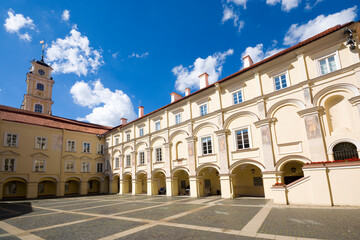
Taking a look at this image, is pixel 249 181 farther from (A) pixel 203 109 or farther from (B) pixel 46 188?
(B) pixel 46 188

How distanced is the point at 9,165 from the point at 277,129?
1234 inches

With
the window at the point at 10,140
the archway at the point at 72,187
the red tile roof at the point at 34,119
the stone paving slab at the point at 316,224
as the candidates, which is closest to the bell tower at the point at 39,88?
the red tile roof at the point at 34,119

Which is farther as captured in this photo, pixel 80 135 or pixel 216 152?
pixel 80 135

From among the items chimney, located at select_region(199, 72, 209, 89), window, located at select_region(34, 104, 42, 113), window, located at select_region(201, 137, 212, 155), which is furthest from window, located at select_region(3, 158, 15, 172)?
chimney, located at select_region(199, 72, 209, 89)

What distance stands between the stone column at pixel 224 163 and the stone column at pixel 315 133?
21.9ft

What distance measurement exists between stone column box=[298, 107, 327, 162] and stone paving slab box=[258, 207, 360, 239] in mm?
4037

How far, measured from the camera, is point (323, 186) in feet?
38.8

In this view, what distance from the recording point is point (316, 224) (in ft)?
26.8

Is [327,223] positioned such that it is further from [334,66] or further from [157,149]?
[157,149]

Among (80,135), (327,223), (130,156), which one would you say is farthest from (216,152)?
(80,135)

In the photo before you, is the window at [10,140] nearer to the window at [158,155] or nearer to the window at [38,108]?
the window at [38,108]

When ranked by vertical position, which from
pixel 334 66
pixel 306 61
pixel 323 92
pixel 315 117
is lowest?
pixel 315 117

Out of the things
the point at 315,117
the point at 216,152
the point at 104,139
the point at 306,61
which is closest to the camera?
the point at 315,117

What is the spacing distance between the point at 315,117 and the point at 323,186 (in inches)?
185
